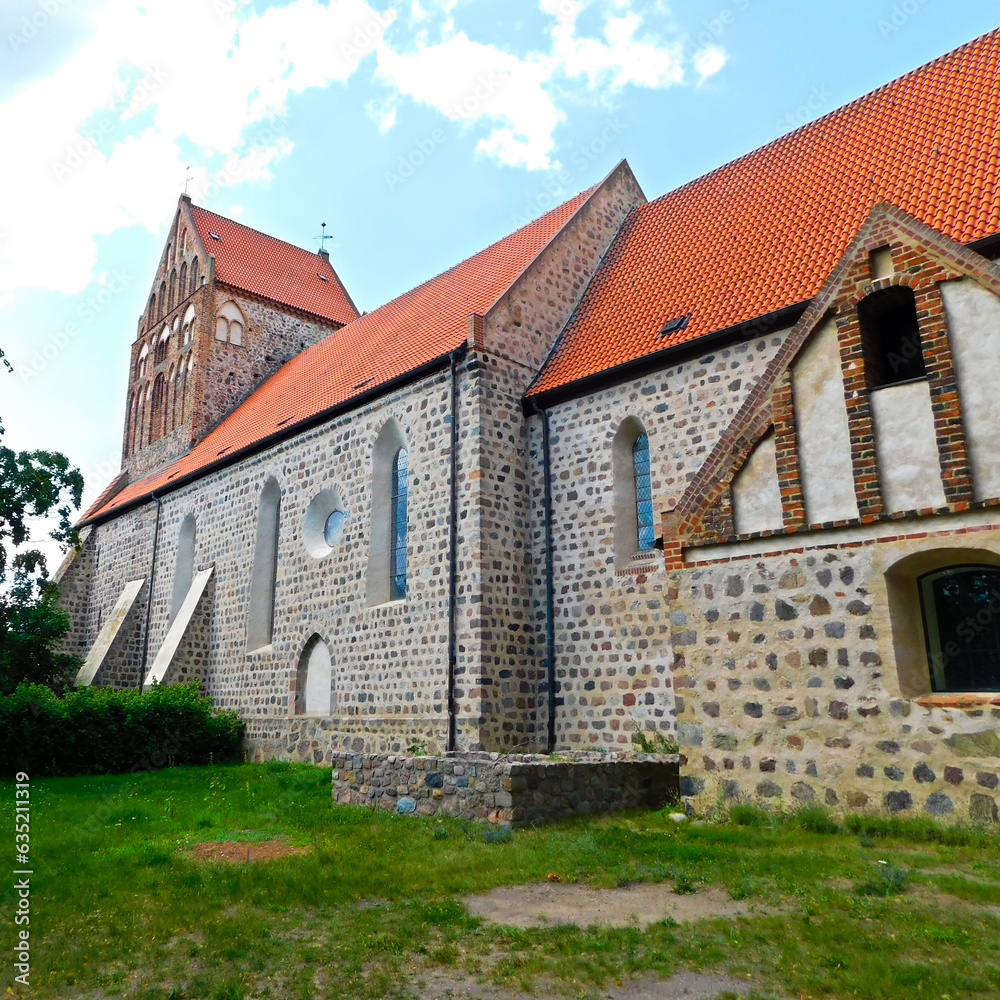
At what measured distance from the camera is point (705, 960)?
14.6 feet

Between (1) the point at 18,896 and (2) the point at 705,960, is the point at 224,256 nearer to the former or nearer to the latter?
(1) the point at 18,896

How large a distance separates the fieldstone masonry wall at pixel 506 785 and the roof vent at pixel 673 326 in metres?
6.33

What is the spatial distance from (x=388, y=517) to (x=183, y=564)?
8367 millimetres

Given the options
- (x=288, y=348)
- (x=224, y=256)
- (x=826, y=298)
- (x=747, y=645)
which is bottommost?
(x=747, y=645)

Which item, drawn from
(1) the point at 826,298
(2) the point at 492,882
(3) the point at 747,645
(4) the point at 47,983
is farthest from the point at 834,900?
(1) the point at 826,298

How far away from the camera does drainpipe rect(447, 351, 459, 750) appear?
12320mm

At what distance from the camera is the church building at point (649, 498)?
7.29m

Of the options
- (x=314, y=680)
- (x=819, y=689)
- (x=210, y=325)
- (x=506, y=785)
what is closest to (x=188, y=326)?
(x=210, y=325)

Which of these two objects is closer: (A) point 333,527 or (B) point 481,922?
(B) point 481,922

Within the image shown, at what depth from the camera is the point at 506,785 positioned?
27.4ft

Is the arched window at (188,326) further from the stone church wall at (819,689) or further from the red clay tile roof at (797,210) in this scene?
the stone church wall at (819,689)

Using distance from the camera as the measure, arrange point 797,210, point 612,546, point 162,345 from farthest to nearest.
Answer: point 162,345, point 797,210, point 612,546

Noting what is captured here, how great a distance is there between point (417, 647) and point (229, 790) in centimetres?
347

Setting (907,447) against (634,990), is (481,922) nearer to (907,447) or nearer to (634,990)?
(634,990)
